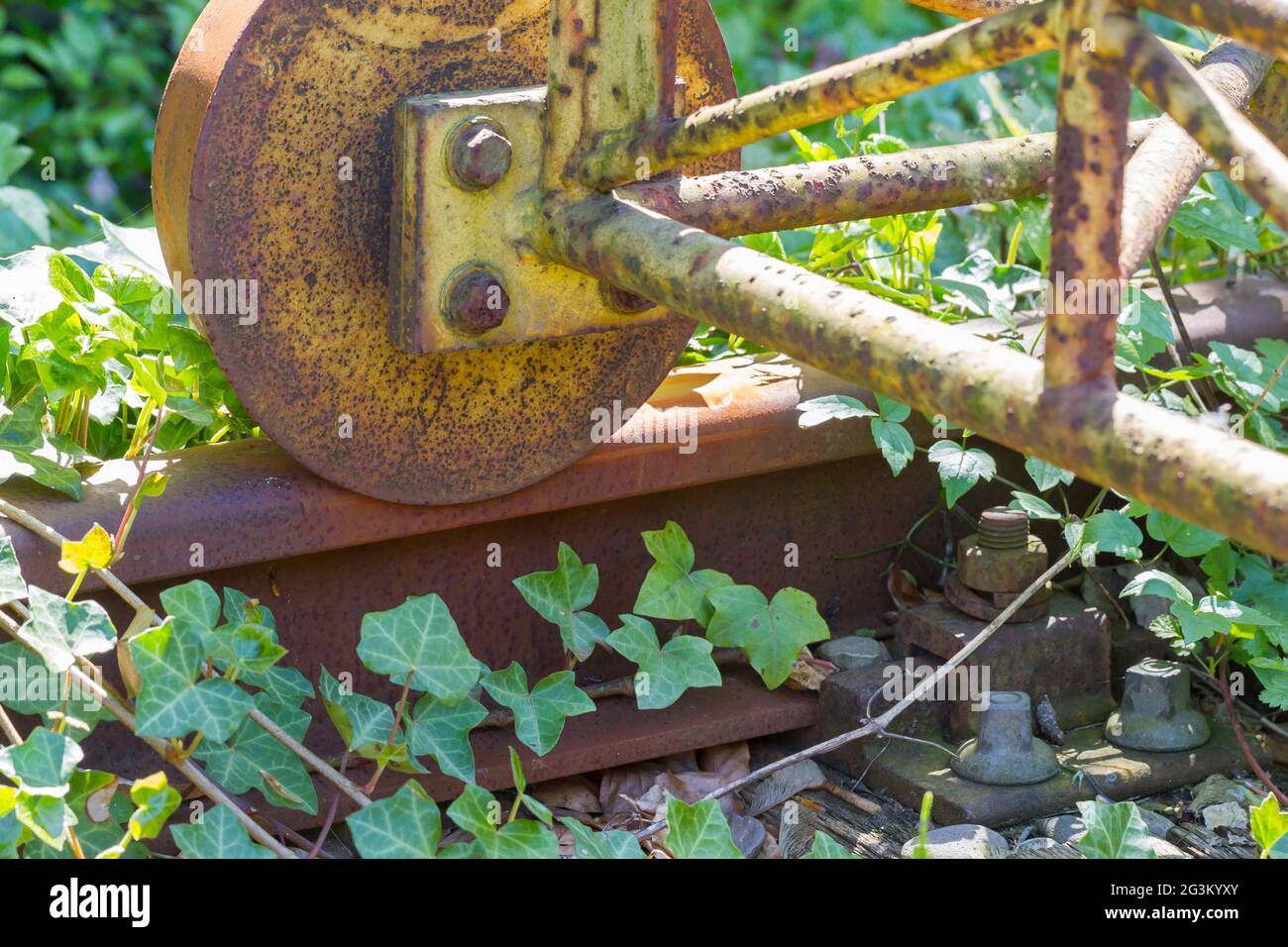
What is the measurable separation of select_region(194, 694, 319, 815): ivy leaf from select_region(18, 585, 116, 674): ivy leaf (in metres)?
0.19

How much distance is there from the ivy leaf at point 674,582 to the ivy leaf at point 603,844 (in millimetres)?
457

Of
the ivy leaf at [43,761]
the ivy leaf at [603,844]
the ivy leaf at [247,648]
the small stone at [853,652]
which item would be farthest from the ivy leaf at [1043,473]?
the ivy leaf at [43,761]

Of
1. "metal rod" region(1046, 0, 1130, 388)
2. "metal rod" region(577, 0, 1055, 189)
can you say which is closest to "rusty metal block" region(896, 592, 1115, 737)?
"metal rod" region(577, 0, 1055, 189)

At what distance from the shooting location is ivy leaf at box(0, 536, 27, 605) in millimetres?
1667

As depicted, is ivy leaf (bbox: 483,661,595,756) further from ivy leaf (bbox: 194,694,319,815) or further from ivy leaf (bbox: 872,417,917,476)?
ivy leaf (bbox: 872,417,917,476)

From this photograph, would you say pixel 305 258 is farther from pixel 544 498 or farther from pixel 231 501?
pixel 544 498

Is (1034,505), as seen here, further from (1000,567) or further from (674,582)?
(674,582)

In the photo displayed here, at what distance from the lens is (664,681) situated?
2.04 metres

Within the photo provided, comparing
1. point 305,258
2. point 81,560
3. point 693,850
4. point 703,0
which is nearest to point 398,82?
point 305,258

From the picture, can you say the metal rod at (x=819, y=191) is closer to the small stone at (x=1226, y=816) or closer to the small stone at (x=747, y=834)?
→ the small stone at (x=747, y=834)

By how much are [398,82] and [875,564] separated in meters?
1.09

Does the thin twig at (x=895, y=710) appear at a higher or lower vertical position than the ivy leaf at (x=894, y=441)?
lower

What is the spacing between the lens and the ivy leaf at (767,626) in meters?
2.16

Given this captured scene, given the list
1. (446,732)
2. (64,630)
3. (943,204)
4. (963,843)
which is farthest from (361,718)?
(943,204)
